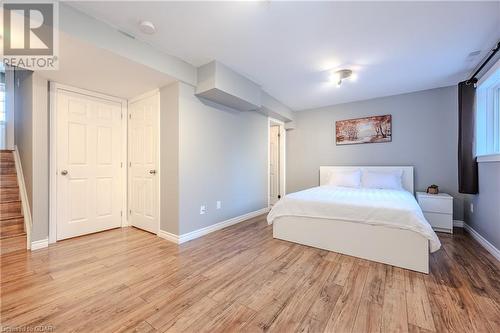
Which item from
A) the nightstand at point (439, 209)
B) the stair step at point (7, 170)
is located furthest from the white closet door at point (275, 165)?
the stair step at point (7, 170)

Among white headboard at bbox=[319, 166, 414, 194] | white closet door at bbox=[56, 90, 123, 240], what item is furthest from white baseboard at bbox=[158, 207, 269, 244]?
white headboard at bbox=[319, 166, 414, 194]

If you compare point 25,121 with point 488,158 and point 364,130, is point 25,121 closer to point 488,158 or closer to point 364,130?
point 364,130

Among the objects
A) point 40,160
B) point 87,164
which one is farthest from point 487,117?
point 40,160

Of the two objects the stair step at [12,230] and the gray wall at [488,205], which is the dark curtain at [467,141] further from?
the stair step at [12,230]

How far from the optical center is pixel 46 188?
258cm

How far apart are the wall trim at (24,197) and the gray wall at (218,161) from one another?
176 centimetres

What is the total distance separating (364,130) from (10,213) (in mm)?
5784

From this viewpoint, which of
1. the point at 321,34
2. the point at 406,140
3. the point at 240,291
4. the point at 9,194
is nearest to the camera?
the point at 240,291

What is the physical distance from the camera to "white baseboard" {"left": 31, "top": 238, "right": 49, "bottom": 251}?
7.99ft

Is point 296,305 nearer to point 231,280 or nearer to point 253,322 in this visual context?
point 253,322

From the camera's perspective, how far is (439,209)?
3.17 meters

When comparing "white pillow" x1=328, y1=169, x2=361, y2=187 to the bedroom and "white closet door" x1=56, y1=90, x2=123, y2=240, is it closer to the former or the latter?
the bedroom

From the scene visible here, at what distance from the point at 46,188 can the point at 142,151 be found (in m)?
1.19

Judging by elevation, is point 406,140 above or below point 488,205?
above
